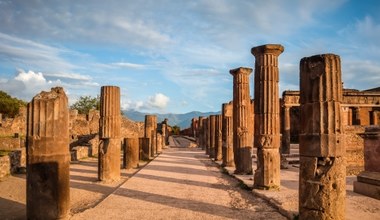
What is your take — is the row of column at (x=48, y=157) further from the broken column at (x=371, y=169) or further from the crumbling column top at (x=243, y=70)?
the crumbling column top at (x=243, y=70)

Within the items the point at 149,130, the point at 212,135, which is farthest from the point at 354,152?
the point at 149,130

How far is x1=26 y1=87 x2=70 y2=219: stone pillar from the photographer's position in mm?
6832

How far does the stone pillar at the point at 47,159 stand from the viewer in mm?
6832

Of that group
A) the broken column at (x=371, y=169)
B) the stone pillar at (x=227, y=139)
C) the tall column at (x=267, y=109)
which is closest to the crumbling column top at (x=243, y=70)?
the tall column at (x=267, y=109)

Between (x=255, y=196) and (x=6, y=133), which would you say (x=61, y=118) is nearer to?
(x=255, y=196)

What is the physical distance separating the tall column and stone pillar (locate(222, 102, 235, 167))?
21.4ft

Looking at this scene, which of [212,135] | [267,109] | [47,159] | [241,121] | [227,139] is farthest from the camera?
[212,135]

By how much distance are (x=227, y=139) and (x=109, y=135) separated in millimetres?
7123

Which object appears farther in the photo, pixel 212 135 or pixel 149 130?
pixel 149 130

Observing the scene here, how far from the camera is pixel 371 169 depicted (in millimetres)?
10414

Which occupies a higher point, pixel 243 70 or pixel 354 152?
pixel 243 70

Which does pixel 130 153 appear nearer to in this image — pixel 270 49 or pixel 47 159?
pixel 270 49

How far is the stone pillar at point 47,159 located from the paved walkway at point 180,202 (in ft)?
2.23

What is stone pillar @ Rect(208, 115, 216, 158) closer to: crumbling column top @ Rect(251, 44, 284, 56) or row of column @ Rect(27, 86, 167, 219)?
crumbling column top @ Rect(251, 44, 284, 56)
